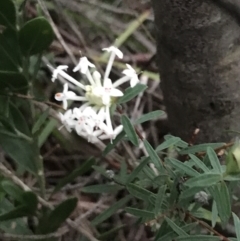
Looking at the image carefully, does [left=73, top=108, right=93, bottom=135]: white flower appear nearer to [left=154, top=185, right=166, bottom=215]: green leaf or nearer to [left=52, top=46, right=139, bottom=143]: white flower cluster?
[left=52, top=46, right=139, bottom=143]: white flower cluster

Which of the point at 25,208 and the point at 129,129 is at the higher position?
the point at 129,129

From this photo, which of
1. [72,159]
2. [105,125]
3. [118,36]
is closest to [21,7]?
[105,125]

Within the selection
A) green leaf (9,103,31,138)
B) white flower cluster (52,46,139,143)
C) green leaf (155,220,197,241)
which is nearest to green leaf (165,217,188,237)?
green leaf (155,220,197,241)

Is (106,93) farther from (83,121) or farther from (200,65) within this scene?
(200,65)

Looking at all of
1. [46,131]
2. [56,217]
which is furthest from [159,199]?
[46,131]

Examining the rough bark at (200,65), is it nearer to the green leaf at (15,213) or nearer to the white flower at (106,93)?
the white flower at (106,93)

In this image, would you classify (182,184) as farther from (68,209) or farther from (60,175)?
(60,175)
